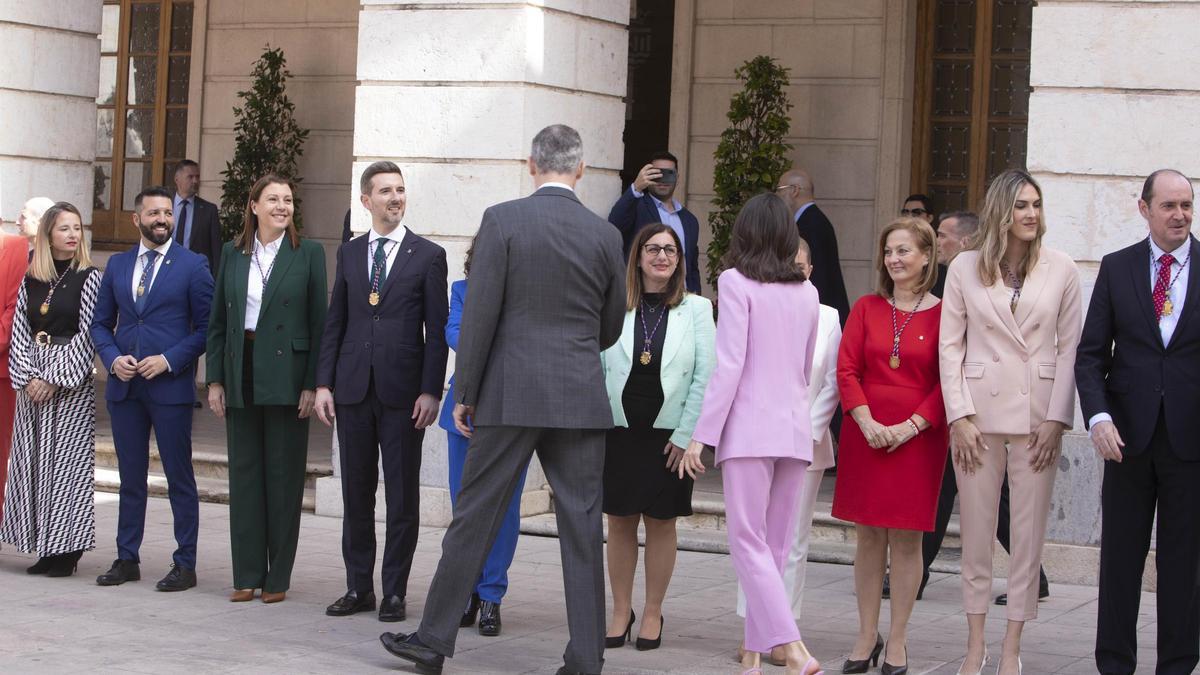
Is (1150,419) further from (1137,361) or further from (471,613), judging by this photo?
(471,613)

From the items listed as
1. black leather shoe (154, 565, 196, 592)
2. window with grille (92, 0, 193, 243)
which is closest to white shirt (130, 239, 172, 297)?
black leather shoe (154, 565, 196, 592)

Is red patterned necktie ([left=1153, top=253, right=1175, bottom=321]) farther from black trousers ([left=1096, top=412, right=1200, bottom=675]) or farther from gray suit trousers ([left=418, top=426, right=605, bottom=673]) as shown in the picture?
gray suit trousers ([left=418, top=426, right=605, bottom=673])

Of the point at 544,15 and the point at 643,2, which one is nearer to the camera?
the point at 544,15

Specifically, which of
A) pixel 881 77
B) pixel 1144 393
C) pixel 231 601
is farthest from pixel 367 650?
pixel 881 77

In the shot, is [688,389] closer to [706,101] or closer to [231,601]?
[231,601]

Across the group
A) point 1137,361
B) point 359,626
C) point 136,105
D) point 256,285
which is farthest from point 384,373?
point 136,105

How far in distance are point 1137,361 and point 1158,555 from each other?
0.74 meters

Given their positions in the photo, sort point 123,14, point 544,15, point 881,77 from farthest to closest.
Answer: point 123,14 → point 881,77 → point 544,15

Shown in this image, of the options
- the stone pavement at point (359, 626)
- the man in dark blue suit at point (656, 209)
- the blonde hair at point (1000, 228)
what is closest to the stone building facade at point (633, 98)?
the man in dark blue suit at point (656, 209)

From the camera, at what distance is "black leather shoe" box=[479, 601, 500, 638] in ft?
24.9

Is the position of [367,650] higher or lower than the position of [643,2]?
lower

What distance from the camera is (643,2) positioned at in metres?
14.5

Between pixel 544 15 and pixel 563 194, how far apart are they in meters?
3.81

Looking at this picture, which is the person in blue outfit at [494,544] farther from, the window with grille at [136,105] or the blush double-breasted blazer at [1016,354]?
the window with grille at [136,105]
